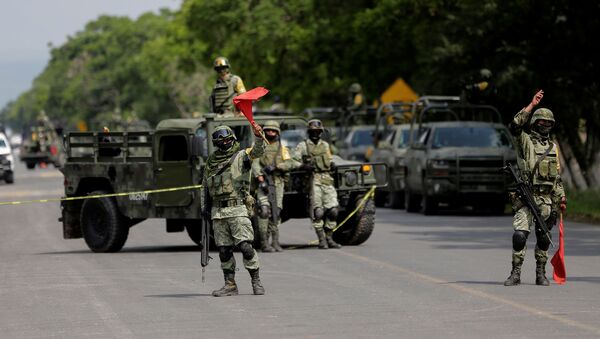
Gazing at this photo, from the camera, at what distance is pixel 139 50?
151m

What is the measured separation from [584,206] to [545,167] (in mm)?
14801

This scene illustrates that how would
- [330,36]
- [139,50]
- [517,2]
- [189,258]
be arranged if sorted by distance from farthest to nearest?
[139,50] < [330,36] < [517,2] < [189,258]

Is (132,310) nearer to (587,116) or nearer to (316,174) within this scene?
(316,174)

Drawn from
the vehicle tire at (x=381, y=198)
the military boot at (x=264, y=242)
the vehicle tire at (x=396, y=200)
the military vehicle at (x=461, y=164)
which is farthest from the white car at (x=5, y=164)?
the military boot at (x=264, y=242)

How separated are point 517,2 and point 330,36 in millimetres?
20102

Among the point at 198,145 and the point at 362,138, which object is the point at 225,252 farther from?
the point at 362,138

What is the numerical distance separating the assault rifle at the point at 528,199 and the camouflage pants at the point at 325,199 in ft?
20.0

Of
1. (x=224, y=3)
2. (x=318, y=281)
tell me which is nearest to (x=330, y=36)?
(x=224, y=3)

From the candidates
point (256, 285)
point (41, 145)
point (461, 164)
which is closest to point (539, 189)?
point (256, 285)

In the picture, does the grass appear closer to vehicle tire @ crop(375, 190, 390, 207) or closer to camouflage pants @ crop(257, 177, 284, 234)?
vehicle tire @ crop(375, 190, 390, 207)

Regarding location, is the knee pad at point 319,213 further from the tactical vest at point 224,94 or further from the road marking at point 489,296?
the tactical vest at point 224,94

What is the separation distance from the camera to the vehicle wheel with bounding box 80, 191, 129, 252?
22.5 meters

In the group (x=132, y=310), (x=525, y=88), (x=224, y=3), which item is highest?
(x=224, y=3)

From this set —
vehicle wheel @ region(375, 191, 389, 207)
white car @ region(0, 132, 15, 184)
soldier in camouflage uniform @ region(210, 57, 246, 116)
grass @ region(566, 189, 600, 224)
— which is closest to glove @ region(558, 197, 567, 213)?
soldier in camouflage uniform @ region(210, 57, 246, 116)
